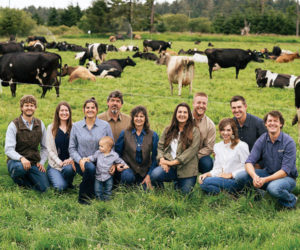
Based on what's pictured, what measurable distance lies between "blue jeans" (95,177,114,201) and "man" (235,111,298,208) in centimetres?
171

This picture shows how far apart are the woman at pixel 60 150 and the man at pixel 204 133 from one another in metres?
1.88

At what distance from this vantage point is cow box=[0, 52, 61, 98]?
1188 centimetres

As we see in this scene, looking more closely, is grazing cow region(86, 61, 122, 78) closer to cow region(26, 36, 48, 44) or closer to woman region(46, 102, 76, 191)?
woman region(46, 102, 76, 191)

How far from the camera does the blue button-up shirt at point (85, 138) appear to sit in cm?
521

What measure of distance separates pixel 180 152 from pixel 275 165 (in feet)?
4.14

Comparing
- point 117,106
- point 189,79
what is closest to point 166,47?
point 189,79

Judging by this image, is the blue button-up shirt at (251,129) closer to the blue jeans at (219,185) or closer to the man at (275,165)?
the man at (275,165)

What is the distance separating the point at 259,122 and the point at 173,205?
1.89 meters

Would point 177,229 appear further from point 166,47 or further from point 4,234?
point 166,47

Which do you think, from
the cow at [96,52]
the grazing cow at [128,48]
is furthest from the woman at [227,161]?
the grazing cow at [128,48]

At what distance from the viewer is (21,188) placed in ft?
16.9

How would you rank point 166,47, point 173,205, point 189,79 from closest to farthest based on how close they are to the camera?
point 173,205
point 189,79
point 166,47

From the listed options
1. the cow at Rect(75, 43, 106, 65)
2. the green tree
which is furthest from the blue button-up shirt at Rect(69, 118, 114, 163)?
the green tree

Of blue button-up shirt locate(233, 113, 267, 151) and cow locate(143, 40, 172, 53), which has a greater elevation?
cow locate(143, 40, 172, 53)
